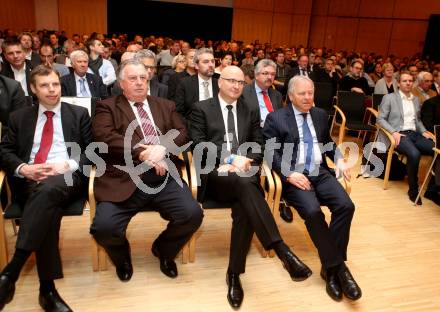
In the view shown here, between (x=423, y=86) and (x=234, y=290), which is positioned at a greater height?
(x=423, y=86)

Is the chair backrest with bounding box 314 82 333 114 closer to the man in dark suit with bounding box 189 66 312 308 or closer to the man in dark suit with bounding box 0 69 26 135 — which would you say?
the man in dark suit with bounding box 189 66 312 308

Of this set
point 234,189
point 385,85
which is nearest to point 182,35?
point 385,85

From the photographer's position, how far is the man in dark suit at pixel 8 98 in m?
3.03

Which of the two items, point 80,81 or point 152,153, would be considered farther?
point 80,81

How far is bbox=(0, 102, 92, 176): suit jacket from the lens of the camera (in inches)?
102

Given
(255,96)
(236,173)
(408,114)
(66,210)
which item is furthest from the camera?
(408,114)

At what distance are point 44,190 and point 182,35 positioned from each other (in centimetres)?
1615

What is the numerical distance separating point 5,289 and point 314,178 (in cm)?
222

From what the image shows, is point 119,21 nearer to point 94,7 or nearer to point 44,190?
point 94,7

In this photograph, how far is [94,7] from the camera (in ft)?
52.2

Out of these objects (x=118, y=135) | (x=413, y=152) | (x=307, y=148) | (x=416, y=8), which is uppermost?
(x=416, y=8)

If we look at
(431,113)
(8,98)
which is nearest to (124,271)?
(8,98)

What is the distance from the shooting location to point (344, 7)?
1556 centimetres

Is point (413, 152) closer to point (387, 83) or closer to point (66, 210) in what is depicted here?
point (387, 83)
